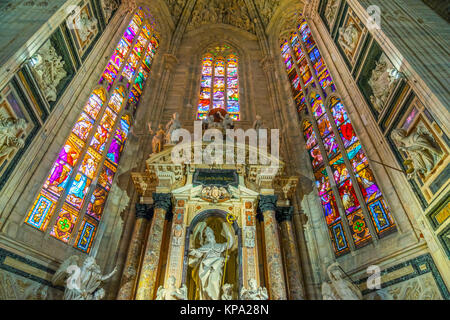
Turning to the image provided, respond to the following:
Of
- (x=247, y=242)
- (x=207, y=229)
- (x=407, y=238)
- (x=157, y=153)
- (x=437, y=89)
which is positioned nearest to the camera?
(x=437, y=89)

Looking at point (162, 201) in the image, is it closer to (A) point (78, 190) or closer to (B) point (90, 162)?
(A) point (78, 190)

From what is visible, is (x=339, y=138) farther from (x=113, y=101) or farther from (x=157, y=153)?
(x=113, y=101)

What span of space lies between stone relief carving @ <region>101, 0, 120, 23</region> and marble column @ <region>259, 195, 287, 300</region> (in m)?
8.46

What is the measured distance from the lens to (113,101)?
33.6 ft

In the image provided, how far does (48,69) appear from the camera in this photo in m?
6.91

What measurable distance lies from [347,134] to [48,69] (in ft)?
28.2

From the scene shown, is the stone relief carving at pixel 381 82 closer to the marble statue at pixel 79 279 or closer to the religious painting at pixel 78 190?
the marble statue at pixel 79 279

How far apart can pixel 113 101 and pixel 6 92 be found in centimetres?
471
